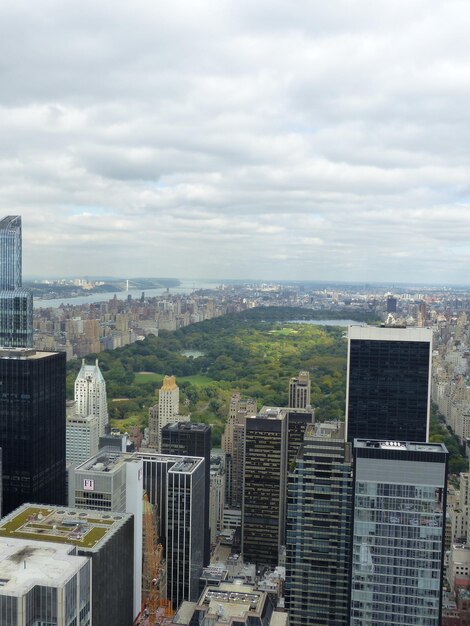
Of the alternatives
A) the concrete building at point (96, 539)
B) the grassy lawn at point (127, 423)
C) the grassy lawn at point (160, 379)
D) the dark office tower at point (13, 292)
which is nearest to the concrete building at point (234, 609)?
the concrete building at point (96, 539)

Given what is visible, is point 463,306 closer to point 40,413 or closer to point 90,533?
point 40,413

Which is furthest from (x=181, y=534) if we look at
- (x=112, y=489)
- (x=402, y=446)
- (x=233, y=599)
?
(x=402, y=446)

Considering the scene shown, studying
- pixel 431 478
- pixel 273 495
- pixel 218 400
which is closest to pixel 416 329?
pixel 431 478

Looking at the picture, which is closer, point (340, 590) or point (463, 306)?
point (340, 590)

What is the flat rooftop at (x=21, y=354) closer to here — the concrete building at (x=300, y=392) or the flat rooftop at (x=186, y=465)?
the flat rooftop at (x=186, y=465)

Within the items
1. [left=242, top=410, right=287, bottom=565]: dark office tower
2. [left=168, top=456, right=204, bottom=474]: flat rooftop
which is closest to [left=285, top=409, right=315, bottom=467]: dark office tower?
[left=242, top=410, right=287, bottom=565]: dark office tower

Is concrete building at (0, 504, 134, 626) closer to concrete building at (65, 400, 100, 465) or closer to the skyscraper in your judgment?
the skyscraper
